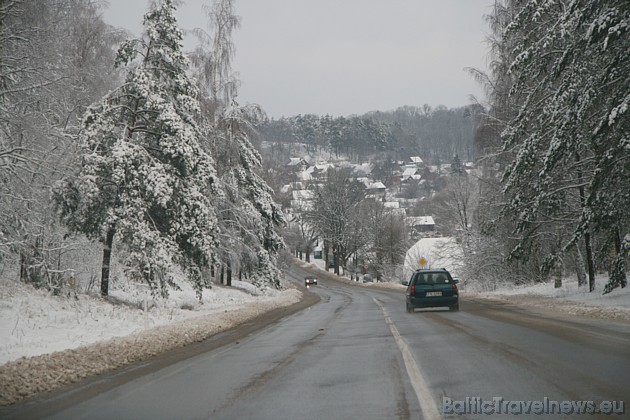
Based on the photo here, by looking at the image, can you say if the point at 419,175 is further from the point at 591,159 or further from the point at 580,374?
the point at 580,374

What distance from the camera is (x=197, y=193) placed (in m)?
23.6

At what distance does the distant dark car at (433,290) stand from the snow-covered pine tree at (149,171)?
8.13m

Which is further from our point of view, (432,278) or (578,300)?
(578,300)

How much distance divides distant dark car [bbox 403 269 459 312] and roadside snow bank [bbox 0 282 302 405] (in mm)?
6305

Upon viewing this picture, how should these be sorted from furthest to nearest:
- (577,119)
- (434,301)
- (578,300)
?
(578,300)
(434,301)
(577,119)

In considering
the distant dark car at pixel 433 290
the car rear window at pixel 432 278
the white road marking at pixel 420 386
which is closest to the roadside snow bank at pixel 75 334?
the white road marking at pixel 420 386

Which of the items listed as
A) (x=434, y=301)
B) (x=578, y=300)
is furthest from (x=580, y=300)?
(x=434, y=301)

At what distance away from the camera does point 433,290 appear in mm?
22688

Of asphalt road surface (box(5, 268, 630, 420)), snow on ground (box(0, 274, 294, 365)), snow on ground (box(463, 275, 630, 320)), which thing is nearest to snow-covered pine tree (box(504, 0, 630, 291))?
snow on ground (box(463, 275, 630, 320))

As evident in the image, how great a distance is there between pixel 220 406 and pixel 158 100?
17868mm

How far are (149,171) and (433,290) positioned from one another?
11261 mm

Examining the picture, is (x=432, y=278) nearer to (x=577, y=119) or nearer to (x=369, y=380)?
(x=577, y=119)

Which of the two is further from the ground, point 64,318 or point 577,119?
point 577,119

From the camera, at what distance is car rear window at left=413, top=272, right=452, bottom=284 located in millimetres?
22844
